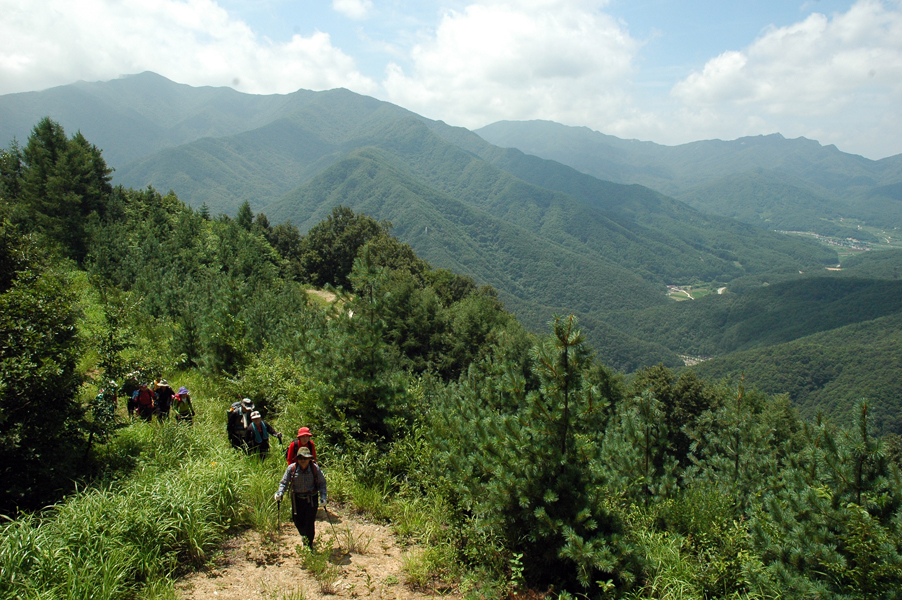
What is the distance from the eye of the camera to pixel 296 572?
16.2 feet

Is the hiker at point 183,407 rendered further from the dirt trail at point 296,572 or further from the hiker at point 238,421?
the dirt trail at point 296,572

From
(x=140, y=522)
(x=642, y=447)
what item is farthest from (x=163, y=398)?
(x=642, y=447)

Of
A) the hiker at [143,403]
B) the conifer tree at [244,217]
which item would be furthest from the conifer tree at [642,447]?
the conifer tree at [244,217]

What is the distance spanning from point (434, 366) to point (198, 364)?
16.9 meters

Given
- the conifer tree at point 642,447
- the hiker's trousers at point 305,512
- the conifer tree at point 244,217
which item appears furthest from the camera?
the conifer tree at point 244,217

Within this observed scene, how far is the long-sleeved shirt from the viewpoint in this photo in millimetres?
5246

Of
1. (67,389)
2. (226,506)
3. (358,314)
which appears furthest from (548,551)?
(67,389)

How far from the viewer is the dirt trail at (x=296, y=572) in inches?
177

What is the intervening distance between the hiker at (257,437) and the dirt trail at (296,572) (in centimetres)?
165

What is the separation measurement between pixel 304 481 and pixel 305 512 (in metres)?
0.34

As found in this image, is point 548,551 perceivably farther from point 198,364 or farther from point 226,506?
point 198,364

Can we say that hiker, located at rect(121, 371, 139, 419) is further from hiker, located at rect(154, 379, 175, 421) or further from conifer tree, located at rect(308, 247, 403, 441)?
conifer tree, located at rect(308, 247, 403, 441)

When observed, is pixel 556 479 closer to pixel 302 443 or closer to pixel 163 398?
pixel 302 443

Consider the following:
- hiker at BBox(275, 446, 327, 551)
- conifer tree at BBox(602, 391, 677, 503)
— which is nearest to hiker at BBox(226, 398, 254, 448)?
hiker at BBox(275, 446, 327, 551)
